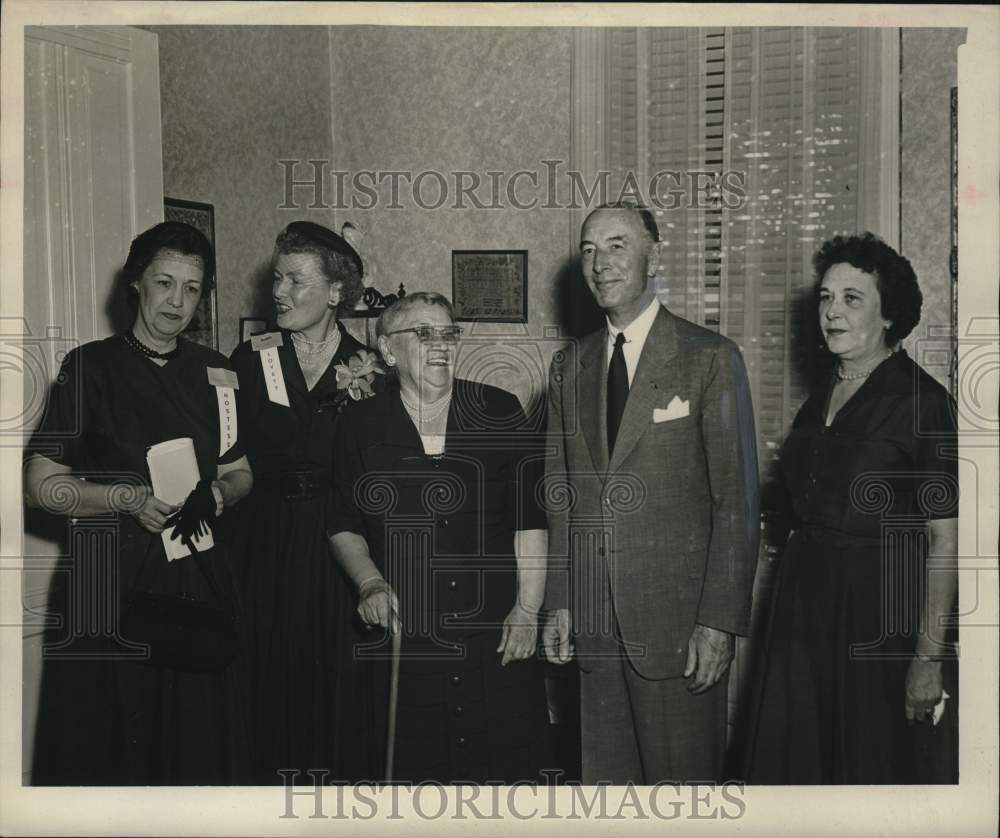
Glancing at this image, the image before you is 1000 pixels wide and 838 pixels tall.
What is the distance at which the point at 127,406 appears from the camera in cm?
262

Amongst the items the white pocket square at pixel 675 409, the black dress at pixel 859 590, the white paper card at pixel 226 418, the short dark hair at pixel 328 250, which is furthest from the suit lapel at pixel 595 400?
the white paper card at pixel 226 418

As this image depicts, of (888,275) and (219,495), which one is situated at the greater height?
(888,275)

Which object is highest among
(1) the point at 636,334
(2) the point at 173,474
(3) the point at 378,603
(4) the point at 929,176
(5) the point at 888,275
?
(4) the point at 929,176

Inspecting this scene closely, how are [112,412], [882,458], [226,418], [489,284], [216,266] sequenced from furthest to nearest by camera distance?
[489,284] → [216,266] → [226,418] → [112,412] → [882,458]

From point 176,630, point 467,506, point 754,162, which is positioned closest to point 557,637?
point 467,506

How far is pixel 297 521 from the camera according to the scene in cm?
279

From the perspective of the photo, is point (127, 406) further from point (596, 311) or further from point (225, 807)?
point (596, 311)

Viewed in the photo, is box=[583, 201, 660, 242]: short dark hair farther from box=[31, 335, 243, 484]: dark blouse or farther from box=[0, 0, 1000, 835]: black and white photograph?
box=[31, 335, 243, 484]: dark blouse

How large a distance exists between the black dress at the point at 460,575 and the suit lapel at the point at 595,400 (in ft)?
0.50

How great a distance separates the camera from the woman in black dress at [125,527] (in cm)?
261

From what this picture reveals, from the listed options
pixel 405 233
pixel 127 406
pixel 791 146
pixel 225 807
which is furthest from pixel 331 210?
pixel 225 807

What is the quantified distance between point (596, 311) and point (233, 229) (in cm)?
110

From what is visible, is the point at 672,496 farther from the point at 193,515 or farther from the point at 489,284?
the point at 193,515

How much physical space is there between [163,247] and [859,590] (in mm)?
1958
